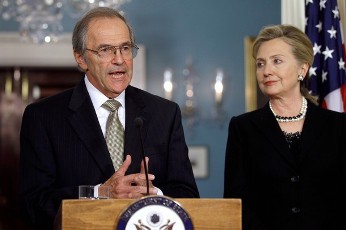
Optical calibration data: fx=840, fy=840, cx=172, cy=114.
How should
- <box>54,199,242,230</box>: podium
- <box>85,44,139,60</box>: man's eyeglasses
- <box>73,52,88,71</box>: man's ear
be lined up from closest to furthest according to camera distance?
<box>54,199,242,230</box>: podium
<box>85,44,139,60</box>: man's eyeglasses
<box>73,52,88,71</box>: man's ear

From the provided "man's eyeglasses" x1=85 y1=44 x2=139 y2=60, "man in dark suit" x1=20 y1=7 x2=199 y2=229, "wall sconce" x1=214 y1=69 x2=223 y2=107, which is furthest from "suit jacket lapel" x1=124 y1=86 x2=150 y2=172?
"wall sconce" x1=214 y1=69 x2=223 y2=107

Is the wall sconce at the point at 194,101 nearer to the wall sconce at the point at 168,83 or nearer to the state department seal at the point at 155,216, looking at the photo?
the wall sconce at the point at 168,83

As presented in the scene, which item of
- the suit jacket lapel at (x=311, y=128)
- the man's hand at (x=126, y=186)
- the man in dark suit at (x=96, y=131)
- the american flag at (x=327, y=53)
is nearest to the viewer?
the man's hand at (x=126, y=186)

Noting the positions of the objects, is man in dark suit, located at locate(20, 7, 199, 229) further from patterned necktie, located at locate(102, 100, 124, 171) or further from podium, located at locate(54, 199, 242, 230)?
podium, located at locate(54, 199, 242, 230)

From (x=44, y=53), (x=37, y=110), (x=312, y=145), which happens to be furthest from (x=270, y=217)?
(x=44, y=53)

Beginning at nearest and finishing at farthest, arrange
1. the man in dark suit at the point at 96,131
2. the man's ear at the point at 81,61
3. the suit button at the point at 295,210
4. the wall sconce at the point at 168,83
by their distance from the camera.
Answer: the man in dark suit at the point at 96,131 < the man's ear at the point at 81,61 < the suit button at the point at 295,210 < the wall sconce at the point at 168,83

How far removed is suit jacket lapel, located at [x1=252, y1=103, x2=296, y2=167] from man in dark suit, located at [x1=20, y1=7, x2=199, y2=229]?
0.52 m

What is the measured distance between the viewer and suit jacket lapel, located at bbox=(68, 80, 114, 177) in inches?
127

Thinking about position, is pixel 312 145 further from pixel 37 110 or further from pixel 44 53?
pixel 44 53

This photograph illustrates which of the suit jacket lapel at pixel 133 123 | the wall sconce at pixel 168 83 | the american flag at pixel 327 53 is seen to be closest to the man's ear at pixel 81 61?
the suit jacket lapel at pixel 133 123

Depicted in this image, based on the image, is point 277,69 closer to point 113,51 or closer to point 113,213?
point 113,51

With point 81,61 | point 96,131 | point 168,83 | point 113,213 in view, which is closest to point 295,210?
point 96,131

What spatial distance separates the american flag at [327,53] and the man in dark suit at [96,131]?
1438 mm

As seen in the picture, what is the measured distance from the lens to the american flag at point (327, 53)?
466cm
